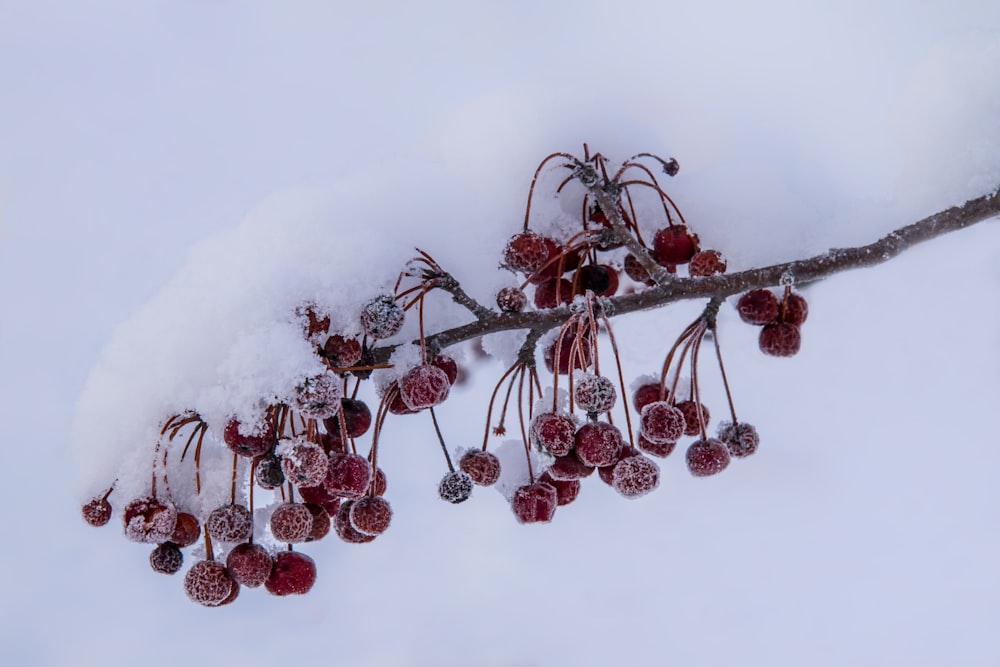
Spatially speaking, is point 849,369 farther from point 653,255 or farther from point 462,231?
point 462,231

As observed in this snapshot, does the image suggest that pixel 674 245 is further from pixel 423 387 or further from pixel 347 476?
pixel 347 476

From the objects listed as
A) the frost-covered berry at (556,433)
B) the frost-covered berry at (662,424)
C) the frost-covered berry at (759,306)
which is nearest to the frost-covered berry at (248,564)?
the frost-covered berry at (556,433)

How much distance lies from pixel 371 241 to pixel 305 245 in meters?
0.10

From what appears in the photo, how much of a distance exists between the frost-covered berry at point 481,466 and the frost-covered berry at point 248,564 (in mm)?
349

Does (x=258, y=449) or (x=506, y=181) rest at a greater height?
(x=506, y=181)

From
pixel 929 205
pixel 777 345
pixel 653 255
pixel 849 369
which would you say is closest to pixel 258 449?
pixel 653 255

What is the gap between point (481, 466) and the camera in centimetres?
120

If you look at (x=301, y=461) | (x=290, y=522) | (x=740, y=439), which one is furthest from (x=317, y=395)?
(x=740, y=439)

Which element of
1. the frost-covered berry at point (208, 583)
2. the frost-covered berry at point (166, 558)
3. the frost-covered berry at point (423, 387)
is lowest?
the frost-covered berry at point (208, 583)

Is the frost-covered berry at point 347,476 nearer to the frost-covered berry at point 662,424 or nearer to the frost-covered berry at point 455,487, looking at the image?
the frost-covered berry at point 455,487

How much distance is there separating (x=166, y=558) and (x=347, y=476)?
0.38 m

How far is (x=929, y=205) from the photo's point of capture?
1.19 metres

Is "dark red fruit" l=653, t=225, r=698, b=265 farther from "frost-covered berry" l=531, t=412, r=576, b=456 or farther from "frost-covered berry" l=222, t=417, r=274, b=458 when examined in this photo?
"frost-covered berry" l=222, t=417, r=274, b=458

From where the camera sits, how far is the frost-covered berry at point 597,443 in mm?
1072
